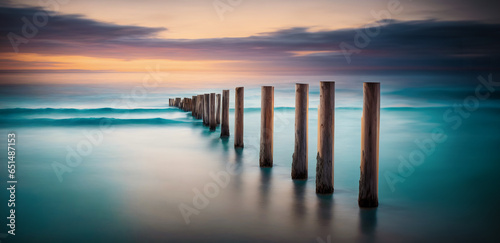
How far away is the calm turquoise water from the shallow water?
0.02 meters

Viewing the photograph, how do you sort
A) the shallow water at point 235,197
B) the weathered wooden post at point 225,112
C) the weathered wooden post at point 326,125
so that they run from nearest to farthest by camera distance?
the shallow water at point 235,197 < the weathered wooden post at point 326,125 < the weathered wooden post at point 225,112

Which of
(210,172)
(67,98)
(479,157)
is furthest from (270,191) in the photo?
(67,98)

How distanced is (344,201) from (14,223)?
3.79 m

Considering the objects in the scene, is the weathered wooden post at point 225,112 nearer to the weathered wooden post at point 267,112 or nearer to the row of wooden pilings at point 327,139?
the row of wooden pilings at point 327,139

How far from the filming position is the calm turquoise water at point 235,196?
470 centimetres

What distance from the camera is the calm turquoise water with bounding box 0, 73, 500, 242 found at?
15.4 ft

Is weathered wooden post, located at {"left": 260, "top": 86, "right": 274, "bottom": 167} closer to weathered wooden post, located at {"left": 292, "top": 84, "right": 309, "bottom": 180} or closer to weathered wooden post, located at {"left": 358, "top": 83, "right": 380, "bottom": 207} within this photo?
weathered wooden post, located at {"left": 292, "top": 84, "right": 309, "bottom": 180}

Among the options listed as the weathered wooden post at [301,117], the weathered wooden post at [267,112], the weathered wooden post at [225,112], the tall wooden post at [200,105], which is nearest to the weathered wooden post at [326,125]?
the weathered wooden post at [301,117]

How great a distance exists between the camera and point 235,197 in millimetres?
6199

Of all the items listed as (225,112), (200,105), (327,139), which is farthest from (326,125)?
(200,105)

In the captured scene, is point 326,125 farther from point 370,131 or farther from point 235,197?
point 235,197

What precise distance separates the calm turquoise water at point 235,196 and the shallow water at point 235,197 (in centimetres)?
2

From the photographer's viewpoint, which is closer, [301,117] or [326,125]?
[326,125]

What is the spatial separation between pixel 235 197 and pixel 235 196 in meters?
0.05
